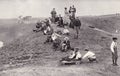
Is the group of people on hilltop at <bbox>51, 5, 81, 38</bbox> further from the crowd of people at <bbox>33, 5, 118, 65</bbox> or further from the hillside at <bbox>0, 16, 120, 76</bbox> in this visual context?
the hillside at <bbox>0, 16, 120, 76</bbox>

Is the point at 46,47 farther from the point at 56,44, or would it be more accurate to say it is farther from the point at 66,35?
the point at 66,35

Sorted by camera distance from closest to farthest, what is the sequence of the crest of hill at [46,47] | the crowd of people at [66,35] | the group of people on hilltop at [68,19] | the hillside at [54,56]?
the hillside at [54,56]
the crowd of people at [66,35]
the crest of hill at [46,47]
the group of people on hilltop at [68,19]

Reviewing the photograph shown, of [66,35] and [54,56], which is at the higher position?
[66,35]

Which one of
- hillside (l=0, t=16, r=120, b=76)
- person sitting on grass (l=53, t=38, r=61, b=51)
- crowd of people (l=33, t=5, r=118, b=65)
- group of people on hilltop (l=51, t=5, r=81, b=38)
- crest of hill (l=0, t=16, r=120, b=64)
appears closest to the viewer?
hillside (l=0, t=16, r=120, b=76)

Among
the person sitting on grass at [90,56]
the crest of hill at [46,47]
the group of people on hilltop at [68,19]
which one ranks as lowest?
the crest of hill at [46,47]

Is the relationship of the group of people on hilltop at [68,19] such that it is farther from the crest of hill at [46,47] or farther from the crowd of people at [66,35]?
the crest of hill at [46,47]

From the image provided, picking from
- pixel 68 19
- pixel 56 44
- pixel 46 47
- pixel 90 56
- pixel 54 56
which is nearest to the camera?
pixel 90 56

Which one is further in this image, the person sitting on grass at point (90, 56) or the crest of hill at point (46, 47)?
the crest of hill at point (46, 47)

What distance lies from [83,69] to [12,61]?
28.7ft

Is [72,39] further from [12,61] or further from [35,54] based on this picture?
[12,61]

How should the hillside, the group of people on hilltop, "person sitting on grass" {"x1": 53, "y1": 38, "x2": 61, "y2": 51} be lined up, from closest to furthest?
1. the hillside
2. "person sitting on grass" {"x1": 53, "y1": 38, "x2": 61, "y2": 51}
3. the group of people on hilltop

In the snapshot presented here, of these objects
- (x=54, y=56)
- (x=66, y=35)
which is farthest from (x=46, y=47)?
(x=66, y=35)

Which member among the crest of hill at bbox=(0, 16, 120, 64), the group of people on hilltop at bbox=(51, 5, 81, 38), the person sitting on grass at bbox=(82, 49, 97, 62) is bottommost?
the crest of hill at bbox=(0, 16, 120, 64)

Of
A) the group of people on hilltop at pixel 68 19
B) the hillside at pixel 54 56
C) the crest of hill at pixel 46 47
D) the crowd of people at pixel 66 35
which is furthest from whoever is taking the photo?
the group of people on hilltop at pixel 68 19
